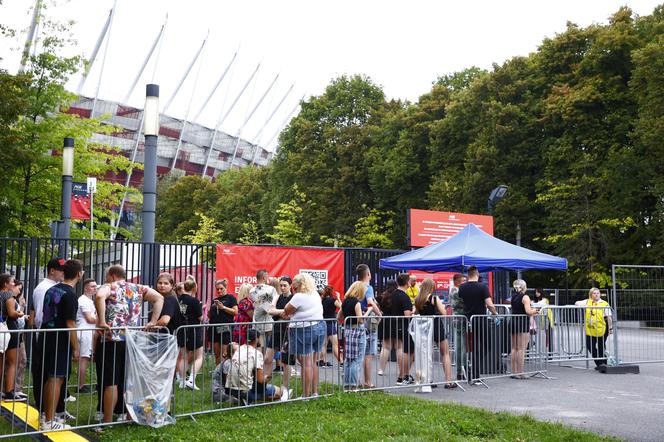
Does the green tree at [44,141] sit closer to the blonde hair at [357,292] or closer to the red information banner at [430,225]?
the red information banner at [430,225]

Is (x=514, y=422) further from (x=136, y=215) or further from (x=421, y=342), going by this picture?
(x=136, y=215)

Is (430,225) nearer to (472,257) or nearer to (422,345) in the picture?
(472,257)

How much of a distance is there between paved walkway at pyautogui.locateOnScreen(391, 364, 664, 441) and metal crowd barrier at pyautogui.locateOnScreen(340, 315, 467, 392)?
346 millimetres

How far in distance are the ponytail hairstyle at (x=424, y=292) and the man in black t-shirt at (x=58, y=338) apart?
570 cm

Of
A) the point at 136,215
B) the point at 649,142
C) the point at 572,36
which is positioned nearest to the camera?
the point at 649,142

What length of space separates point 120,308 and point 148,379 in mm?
904

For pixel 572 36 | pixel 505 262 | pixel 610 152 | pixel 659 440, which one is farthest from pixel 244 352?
pixel 572 36

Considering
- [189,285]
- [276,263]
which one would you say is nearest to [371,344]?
[189,285]

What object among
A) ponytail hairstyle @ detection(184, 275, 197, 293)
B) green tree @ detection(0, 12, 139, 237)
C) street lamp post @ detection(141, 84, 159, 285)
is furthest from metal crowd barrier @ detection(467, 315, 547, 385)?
green tree @ detection(0, 12, 139, 237)

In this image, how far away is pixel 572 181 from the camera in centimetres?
3488

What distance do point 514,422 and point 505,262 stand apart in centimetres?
689

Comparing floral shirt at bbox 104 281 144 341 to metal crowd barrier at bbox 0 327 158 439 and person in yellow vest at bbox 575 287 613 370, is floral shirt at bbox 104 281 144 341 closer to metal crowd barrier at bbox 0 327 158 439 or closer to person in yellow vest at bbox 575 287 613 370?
metal crowd barrier at bbox 0 327 158 439

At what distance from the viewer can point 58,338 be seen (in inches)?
293

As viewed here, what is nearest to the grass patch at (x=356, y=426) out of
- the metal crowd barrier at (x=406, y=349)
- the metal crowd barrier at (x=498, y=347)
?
the metal crowd barrier at (x=406, y=349)
